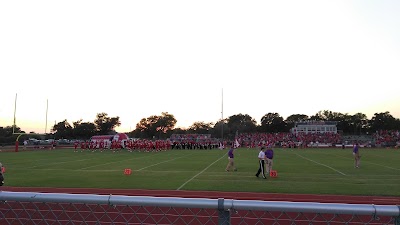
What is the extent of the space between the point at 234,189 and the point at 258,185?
5.84ft

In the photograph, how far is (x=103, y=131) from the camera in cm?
12988

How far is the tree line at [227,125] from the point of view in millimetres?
124613

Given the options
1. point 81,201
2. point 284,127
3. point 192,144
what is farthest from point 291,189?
point 284,127

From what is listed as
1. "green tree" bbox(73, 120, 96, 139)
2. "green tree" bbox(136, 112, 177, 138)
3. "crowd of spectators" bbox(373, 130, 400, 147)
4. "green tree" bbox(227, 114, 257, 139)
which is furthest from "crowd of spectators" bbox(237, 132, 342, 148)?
"green tree" bbox(136, 112, 177, 138)

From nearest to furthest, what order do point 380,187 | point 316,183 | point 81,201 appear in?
point 81,201 < point 380,187 < point 316,183

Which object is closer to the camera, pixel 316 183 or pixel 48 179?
pixel 316 183

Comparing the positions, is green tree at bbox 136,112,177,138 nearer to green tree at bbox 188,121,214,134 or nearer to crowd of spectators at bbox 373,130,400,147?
green tree at bbox 188,121,214,134

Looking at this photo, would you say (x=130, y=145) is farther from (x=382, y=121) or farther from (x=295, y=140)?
(x=382, y=121)

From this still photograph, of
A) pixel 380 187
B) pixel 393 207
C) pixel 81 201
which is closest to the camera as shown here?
pixel 393 207

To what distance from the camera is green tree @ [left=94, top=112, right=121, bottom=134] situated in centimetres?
13088

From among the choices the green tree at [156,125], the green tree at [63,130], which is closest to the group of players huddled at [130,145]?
the green tree at [63,130]

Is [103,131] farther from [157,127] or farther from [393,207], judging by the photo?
[393,207]

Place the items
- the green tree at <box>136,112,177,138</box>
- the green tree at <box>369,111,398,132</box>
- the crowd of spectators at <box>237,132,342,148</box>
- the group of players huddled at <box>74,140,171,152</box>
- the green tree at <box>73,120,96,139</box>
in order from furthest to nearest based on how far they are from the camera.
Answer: the green tree at <box>136,112,177,138</box> → the green tree at <box>369,111,398,132</box> → the green tree at <box>73,120,96,139</box> → the crowd of spectators at <box>237,132,342,148</box> → the group of players huddled at <box>74,140,171,152</box>

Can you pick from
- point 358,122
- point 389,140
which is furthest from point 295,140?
point 358,122
